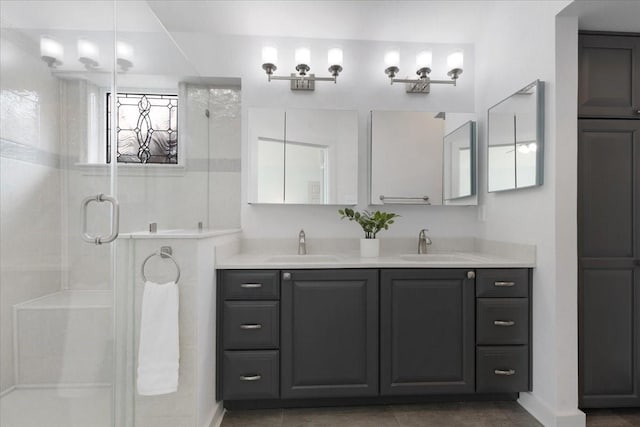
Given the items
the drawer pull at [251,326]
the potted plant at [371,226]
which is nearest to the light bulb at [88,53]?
the drawer pull at [251,326]

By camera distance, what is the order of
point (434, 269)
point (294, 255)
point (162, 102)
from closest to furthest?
1. point (162, 102)
2. point (434, 269)
3. point (294, 255)

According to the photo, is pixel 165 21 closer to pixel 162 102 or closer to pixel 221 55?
pixel 221 55

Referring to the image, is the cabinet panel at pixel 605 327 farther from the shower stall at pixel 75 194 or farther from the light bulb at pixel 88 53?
the light bulb at pixel 88 53

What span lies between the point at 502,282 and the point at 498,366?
19.2 inches

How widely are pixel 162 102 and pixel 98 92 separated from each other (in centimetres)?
58

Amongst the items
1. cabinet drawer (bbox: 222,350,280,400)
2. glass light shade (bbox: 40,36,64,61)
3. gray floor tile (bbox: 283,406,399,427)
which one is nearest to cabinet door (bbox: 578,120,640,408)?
gray floor tile (bbox: 283,406,399,427)

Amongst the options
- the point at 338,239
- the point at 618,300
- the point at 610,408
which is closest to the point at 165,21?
the point at 338,239

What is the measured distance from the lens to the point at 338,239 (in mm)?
2600

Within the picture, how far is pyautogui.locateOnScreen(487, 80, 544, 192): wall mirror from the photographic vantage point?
6.27 feet

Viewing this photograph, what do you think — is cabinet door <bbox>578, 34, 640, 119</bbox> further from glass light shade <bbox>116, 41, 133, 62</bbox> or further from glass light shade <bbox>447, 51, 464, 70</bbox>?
glass light shade <bbox>116, 41, 133, 62</bbox>

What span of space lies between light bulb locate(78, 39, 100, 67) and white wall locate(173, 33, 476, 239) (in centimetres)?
129

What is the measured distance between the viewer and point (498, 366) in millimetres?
2023

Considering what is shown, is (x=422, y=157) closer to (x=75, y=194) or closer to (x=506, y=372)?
(x=506, y=372)

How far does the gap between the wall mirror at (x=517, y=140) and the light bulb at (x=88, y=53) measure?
6.98 ft
